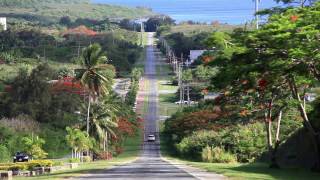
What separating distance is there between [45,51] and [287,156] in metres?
126

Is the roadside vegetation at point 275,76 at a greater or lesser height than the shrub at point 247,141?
greater

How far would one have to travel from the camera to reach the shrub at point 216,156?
60.3 meters

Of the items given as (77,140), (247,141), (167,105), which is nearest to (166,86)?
(167,105)

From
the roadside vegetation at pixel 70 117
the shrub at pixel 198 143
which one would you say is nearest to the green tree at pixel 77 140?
the roadside vegetation at pixel 70 117

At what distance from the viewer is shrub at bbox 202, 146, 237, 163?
60.3 m

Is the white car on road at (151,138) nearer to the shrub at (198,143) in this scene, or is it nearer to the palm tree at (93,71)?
the palm tree at (93,71)

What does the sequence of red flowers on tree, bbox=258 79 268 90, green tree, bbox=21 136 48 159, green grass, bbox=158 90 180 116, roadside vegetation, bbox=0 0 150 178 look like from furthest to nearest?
green grass, bbox=158 90 180 116
roadside vegetation, bbox=0 0 150 178
green tree, bbox=21 136 48 159
red flowers on tree, bbox=258 79 268 90

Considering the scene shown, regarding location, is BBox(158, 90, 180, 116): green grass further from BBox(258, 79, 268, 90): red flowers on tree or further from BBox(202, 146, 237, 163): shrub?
BBox(258, 79, 268, 90): red flowers on tree

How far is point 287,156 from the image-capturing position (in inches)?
1629

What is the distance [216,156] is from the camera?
204 ft

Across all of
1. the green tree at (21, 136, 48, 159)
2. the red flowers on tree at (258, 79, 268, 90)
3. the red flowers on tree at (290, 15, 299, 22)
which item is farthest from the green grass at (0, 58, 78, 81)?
the red flowers on tree at (290, 15, 299, 22)

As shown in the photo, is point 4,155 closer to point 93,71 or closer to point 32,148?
point 32,148

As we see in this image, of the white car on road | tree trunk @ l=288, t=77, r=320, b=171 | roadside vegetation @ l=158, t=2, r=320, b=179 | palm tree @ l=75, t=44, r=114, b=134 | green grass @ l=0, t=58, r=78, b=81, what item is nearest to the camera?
roadside vegetation @ l=158, t=2, r=320, b=179

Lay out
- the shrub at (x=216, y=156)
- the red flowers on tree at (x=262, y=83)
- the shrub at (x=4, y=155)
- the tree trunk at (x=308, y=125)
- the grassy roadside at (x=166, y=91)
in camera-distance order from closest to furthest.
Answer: the red flowers on tree at (x=262, y=83) < the tree trunk at (x=308, y=125) < the shrub at (x=216, y=156) < the shrub at (x=4, y=155) < the grassy roadside at (x=166, y=91)
